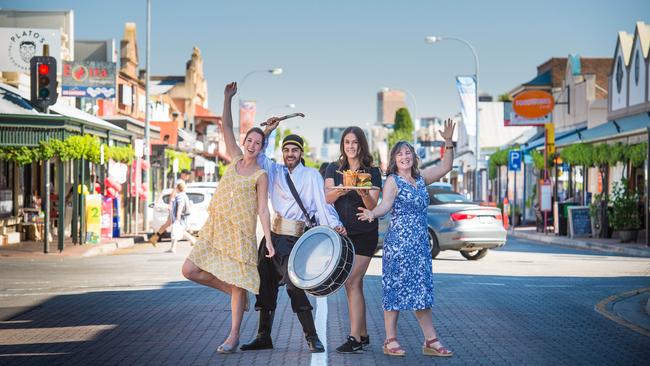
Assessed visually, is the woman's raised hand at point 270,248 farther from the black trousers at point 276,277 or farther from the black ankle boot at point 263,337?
the black ankle boot at point 263,337

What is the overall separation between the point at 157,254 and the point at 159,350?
51.7 feet

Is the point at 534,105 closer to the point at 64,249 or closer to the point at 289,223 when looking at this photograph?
the point at 64,249

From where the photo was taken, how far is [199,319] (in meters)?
12.1

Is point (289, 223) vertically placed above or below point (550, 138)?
below

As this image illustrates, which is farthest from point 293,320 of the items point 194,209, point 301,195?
point 194,209

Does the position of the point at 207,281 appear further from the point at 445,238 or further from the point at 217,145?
the point at 217,145

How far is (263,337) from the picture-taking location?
31.4ft

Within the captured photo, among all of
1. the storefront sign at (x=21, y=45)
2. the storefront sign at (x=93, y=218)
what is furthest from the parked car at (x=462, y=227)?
the storefront sign at (x=21, y=45)

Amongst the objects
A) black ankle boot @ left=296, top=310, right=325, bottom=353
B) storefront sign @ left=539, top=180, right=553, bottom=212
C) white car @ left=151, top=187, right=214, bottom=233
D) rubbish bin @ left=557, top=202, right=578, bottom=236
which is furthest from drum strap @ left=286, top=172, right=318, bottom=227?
storefront sign @ left=539, top=180, right=553, bottom=212

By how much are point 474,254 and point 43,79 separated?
10125 mm

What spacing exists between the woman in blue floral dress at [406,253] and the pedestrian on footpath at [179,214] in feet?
56.5

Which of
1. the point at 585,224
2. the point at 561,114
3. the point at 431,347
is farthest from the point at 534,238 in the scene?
the point at 431,347

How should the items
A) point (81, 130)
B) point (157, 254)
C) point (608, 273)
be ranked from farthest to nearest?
point (81, 130) < point (157, 254) < point (608, 273)

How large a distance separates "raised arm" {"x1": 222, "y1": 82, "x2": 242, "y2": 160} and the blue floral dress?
4.85ft
